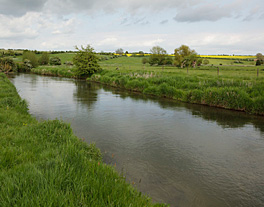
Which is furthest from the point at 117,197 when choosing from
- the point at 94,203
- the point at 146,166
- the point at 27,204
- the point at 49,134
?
the point at 49,134

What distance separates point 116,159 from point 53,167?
9.24ft

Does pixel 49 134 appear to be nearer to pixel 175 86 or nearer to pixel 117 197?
pixel 117 197

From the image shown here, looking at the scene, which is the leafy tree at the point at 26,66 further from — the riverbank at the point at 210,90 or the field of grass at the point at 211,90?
the field of grass at the point at 211,90

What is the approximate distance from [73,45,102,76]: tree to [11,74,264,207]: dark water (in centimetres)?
2093

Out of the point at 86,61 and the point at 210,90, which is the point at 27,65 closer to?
the point at 86,61

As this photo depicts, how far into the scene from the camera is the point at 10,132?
595 cm

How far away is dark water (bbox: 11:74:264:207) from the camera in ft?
15.6

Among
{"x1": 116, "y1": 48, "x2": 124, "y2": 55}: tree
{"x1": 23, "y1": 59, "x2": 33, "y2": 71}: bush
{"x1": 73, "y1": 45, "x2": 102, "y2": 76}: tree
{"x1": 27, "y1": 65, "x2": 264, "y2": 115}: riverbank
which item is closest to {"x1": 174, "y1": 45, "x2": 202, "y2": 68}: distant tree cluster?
{"x1": 73, "y1": 45, "x2": 102, "y2": 76}: tree

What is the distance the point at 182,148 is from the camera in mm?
7215

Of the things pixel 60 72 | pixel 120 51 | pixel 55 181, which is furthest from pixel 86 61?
pixel 120 51

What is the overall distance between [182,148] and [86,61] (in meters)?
28.7

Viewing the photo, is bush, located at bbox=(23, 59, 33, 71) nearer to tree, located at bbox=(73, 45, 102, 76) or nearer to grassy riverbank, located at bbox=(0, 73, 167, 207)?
tree, located at bbox=(73, 45, 102, 76)

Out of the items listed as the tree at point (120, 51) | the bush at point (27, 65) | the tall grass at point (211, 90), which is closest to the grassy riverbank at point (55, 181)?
the tall grass at point (211, 90)

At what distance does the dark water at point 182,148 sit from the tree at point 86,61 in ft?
68.7
